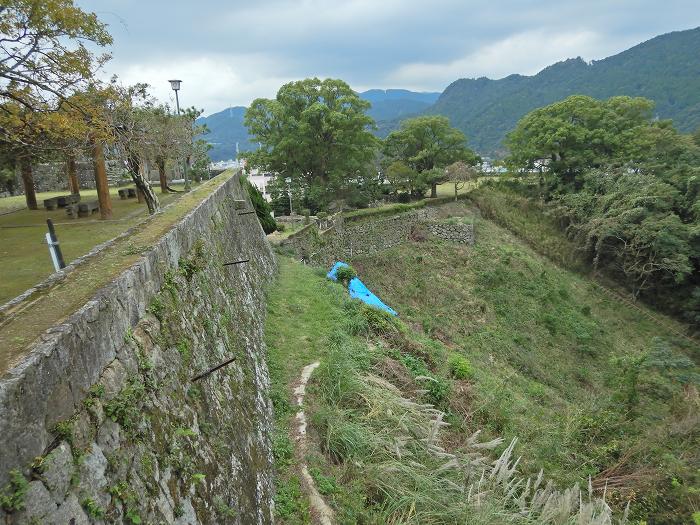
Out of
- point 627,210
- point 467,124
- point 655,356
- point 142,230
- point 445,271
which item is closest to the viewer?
point 142,230

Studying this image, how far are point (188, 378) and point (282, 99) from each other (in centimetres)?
2279

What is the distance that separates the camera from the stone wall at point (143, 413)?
6.59 ft

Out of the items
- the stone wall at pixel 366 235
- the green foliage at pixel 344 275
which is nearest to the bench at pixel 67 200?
the stone wall at pixel 366 235

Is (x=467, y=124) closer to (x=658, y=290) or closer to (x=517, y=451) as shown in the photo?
(x=658, y=290)

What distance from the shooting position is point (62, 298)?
3.07 m

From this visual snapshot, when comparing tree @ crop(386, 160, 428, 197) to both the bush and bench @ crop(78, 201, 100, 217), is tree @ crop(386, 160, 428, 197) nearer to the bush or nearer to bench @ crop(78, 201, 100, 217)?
bench @ crop(78, 201, 100, 217)

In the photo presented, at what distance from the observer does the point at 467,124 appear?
5349 inches

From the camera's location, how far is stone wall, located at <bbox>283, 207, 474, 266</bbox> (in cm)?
1840

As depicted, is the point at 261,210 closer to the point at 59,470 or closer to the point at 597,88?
the point at 59,470

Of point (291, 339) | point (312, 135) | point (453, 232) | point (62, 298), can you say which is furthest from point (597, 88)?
point (62, 298)

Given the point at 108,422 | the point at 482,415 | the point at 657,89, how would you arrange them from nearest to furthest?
the point at 108,422
the point at 482,415
the point at 657,89

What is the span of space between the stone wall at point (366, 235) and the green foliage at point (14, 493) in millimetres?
15047

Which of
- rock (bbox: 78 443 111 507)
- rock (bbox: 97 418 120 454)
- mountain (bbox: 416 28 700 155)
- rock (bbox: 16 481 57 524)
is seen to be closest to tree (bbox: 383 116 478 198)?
rock (bbox: 97 418 120 454)

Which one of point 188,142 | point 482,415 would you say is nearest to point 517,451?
point 482,415
